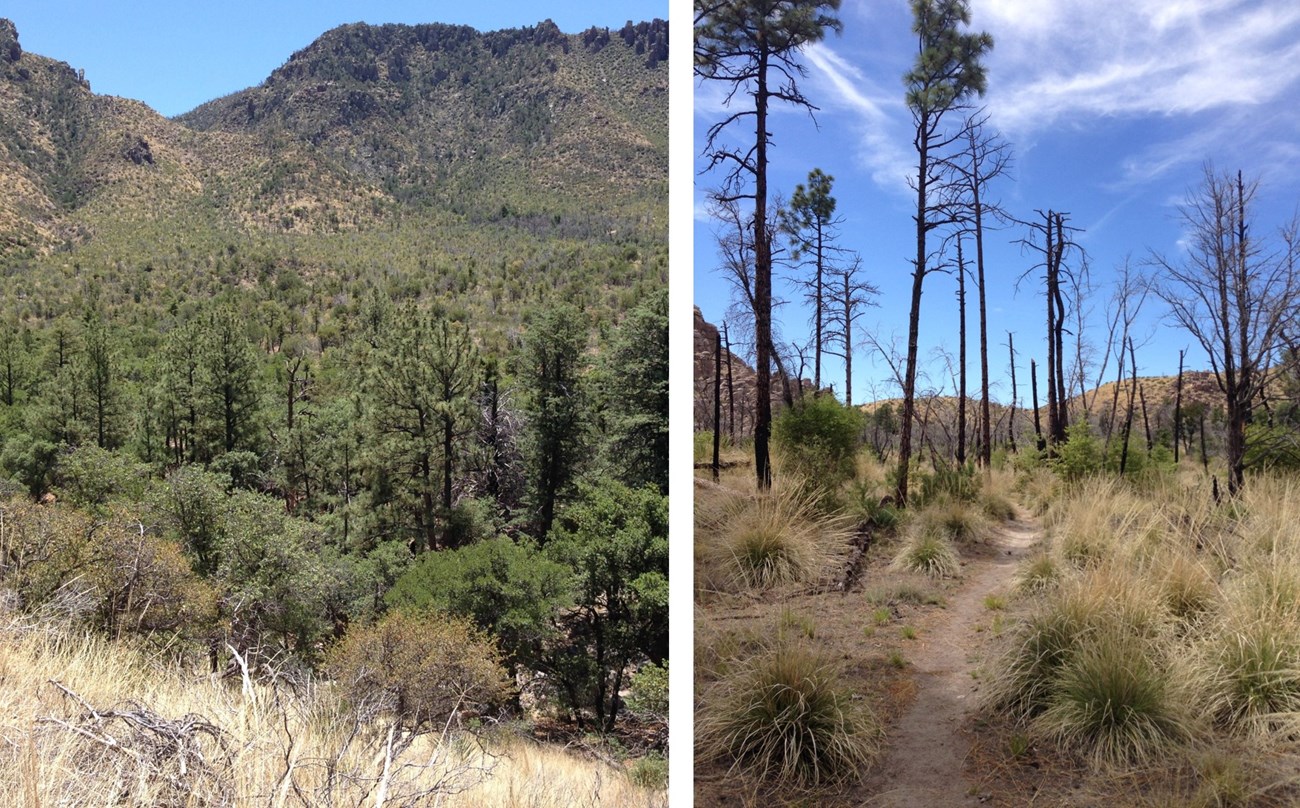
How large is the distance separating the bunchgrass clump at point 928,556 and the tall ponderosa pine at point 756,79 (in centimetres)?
41

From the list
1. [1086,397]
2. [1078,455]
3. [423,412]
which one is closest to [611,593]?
[423,412]

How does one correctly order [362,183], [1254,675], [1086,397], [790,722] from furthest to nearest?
[362,183], [1086,397], [790,722], [1254,675]

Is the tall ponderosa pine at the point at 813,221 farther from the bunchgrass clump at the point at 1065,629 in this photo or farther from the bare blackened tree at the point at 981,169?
the bunchgrass clump at the point at 1065,629

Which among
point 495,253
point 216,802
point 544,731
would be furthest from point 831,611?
point 495,253

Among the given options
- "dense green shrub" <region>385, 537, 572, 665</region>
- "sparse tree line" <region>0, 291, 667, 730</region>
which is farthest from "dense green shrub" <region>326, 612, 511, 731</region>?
"dense green shrub" <region>385, 537, 572, 665</region>

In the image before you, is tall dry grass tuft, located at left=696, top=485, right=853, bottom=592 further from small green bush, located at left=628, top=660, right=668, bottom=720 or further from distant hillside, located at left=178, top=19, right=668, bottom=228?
distant hillside, located at left=178, top=19, right=668, bottom=228

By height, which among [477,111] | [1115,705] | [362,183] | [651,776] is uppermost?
[477,111]

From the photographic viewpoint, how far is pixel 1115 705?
4.32 feet

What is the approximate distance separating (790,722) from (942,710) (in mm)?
310

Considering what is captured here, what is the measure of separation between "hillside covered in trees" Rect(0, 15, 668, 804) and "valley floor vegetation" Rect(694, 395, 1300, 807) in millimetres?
1157

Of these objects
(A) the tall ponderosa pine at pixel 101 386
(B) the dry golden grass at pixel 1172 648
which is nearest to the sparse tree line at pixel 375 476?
(A) the tall ponderosa pine at pixel 101 386

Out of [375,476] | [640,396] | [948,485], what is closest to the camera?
[948,485]

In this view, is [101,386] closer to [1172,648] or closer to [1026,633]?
[1026,633]

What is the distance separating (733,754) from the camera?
5.31 ft
